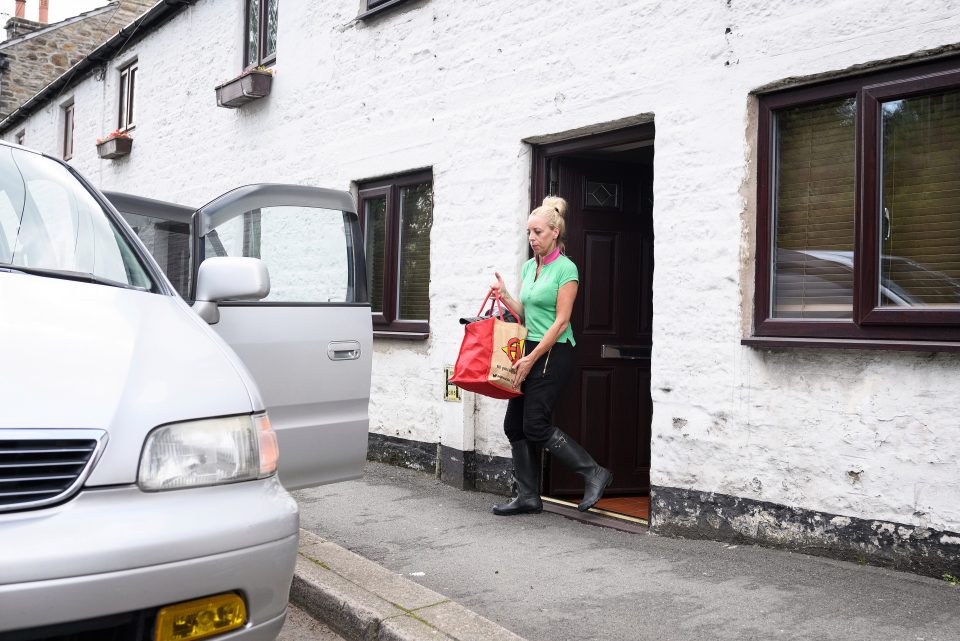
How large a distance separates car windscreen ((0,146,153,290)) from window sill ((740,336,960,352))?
3.16m

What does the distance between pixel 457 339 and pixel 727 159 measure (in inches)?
108

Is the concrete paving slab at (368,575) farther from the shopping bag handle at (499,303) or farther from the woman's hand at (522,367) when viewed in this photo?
the shopping bag handle at (499,303)

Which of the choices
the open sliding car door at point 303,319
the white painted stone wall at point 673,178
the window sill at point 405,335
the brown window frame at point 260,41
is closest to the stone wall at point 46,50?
the brown window frame at point 260,41

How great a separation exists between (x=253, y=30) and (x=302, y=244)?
7.56 meters

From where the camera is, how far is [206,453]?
2.52 meters

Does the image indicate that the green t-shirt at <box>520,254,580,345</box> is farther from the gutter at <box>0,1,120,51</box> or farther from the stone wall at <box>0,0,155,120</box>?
the gutter at <box>0,1,120,51</box>

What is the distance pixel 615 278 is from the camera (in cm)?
651

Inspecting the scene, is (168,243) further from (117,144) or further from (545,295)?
(117,144)

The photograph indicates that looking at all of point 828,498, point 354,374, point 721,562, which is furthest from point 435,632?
point 828,498

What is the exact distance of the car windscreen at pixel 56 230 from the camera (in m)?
3.16

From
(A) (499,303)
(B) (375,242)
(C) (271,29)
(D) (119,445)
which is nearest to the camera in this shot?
(D) (119,445)

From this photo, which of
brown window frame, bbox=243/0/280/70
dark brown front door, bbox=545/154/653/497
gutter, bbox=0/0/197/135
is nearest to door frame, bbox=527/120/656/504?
dark brown front door, bbox=545/154/653/497

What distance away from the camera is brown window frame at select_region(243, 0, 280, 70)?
1027 cm

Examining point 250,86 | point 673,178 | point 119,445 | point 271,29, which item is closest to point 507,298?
point 673,178
